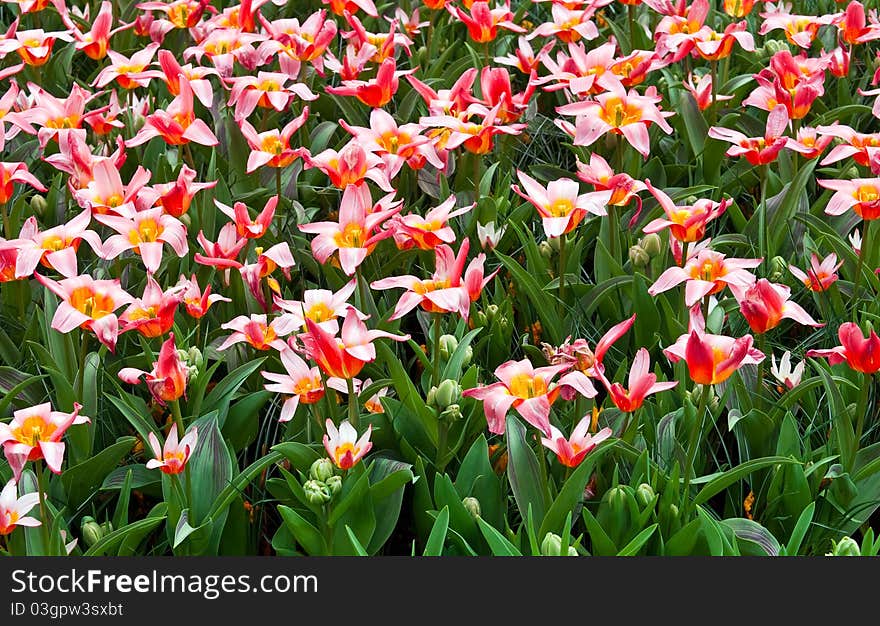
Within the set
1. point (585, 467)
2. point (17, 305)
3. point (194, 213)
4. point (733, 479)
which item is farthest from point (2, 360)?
point (733, 479)

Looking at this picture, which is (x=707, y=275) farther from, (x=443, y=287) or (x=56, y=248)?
(x=56, y=248)

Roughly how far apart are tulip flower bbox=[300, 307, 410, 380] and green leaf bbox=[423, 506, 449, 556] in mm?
253

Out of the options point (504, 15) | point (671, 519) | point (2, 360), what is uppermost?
point (504, 15)

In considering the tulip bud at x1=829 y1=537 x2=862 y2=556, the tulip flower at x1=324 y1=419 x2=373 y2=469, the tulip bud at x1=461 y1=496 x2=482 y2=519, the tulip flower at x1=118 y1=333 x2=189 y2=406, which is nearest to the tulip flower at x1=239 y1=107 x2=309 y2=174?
the tulip flower at x1=118 y1=333 x2=189 y2=406

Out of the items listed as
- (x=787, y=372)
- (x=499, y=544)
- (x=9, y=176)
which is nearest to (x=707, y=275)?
(x=787, y=372)

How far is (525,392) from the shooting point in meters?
1.68

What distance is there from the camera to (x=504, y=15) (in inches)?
119

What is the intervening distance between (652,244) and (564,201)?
0.24 m

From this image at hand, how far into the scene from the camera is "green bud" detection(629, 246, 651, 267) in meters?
2.21

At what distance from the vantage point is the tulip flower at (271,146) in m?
2.27

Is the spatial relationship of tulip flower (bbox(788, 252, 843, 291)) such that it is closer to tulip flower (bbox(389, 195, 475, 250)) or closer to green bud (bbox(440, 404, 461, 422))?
tulip flower (bbox(389, 195, 475, 250))

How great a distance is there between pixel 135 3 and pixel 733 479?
8.15ft

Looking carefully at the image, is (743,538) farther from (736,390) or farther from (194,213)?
(194,213)

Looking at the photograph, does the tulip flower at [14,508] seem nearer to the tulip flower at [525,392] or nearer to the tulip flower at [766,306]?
the tulip flower at [525,392]
